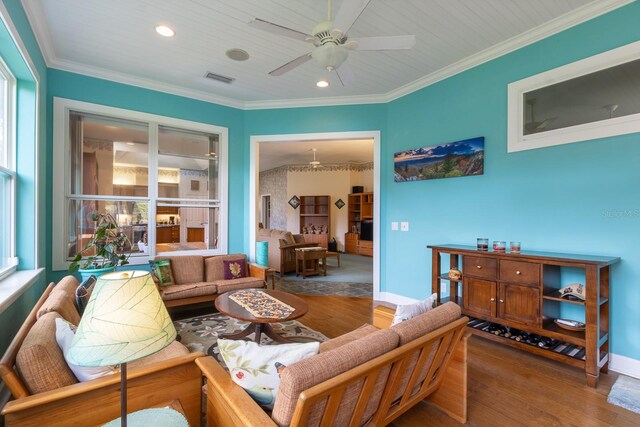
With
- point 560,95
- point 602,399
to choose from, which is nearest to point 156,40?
point 560,95

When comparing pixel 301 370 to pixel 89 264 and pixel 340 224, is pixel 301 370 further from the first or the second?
pixel 340 224

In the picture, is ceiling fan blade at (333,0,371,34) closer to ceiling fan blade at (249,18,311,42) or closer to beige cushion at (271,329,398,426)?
ceiling fan blade at (249,18,311,42)

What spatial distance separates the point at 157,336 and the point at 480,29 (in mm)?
3603

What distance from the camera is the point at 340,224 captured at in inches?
406

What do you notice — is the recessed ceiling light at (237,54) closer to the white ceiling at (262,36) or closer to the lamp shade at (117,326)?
the white ceiling at (262,36)

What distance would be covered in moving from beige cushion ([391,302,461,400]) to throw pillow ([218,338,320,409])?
0.49 m

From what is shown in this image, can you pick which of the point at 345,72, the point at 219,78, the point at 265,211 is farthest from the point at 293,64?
the point at 265,211

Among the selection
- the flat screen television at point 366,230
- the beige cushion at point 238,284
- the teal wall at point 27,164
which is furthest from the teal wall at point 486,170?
the flat screen television at point 366,230

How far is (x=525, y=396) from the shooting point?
221cm

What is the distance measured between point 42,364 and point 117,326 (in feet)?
2.21

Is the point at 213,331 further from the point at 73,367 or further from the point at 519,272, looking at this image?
the point at 519,272

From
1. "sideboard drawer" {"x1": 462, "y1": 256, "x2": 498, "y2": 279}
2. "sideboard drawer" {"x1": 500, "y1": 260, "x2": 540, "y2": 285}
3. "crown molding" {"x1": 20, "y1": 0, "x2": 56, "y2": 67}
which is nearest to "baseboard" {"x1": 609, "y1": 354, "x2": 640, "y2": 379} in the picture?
"sideboard drawer" {"x1": 500, "y1": 260, "x2": 540, "y2": 285}

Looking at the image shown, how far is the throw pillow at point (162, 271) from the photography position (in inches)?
147

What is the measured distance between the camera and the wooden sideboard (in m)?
2.34
